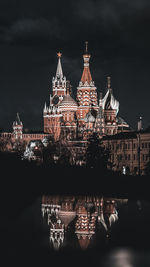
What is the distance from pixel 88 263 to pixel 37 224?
35.5 feet

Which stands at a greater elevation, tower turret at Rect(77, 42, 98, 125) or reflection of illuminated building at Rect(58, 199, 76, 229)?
tower turret at Rect(77, 42, 98, 125)

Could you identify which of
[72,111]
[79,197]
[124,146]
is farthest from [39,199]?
[72,111]

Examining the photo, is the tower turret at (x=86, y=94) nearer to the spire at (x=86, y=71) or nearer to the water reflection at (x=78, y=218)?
the spire at (x=86, y=71)

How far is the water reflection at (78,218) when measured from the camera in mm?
30531

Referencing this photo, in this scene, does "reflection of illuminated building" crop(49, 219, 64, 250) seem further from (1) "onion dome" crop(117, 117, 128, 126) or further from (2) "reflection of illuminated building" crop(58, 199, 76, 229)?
(1) "onion dome" crop(117, 117, 128, 126)

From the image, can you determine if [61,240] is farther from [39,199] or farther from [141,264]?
[39,199]

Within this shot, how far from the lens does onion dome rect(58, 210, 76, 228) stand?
121ft

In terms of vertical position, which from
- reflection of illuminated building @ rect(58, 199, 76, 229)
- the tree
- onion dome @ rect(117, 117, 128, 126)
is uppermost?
onion dome @ rect(117, 117, 128, 126)

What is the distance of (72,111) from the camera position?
142 m

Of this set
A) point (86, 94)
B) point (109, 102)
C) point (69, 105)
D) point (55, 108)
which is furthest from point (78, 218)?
point (55, 108)

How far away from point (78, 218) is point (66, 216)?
1.32 meters

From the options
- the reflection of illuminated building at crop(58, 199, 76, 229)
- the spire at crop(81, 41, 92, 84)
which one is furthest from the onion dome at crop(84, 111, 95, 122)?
the reflection of illuminated building at crop(58, 199, 76, 229)

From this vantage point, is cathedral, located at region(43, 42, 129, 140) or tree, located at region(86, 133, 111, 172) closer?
tree, located at region(86, 133, 111, 172)

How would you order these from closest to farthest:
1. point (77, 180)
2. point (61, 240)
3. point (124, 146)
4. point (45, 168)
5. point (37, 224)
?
1. point (61, 240)
2. point (37, 224)
3. point (77, 180)
4. point (45, 168)
5. point (124, 146)
